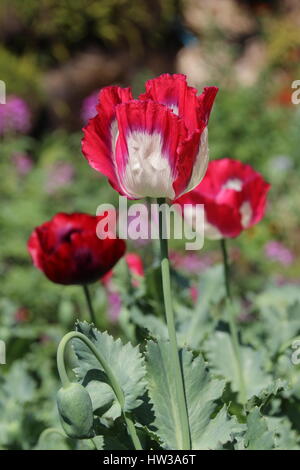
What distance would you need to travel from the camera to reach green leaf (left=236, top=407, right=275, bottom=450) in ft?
2.68

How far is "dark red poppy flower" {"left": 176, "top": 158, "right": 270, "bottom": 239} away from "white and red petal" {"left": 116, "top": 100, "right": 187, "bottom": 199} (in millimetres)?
313

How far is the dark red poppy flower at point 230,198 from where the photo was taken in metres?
1.11

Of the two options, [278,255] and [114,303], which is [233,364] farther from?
[278,255]

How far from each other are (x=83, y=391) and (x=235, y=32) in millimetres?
7170

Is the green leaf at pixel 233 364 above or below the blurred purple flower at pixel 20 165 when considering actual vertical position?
below

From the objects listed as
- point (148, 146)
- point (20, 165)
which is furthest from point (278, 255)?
point (148, 146)

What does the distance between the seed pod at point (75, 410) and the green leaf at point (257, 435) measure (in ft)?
0.65

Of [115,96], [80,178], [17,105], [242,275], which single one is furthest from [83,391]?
[80,178]

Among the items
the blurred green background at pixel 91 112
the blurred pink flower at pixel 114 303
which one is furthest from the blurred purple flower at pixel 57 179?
the blurred pink flower at pixel 114 303

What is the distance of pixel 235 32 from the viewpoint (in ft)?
24.5

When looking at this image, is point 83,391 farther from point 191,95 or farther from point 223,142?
point 223,142

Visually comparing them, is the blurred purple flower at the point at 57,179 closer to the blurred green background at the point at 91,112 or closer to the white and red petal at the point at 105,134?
the blurred green background at the point at 91,112

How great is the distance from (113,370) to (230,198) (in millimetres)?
396

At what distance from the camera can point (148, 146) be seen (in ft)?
2.52
